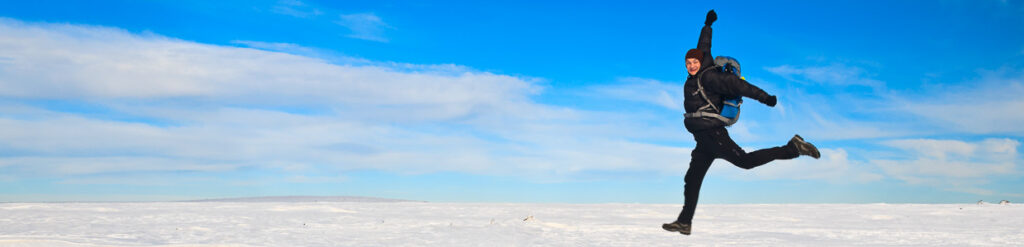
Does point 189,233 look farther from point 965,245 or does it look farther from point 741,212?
point 741,212

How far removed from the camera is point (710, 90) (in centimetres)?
641

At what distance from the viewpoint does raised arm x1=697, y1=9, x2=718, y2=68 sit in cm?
662

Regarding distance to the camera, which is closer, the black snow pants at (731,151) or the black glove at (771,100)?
the black glove at (771,100)

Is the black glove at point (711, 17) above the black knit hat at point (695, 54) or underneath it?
above

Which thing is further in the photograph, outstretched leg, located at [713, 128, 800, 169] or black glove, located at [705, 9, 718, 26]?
black glove, located at [705, 9, 718, 26]

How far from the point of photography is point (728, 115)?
21.1 feet

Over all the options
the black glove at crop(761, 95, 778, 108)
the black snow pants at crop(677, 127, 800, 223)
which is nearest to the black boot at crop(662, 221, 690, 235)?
the black snow pants at crop(677, 127, 800, 223)

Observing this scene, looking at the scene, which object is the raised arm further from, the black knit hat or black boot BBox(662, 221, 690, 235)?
black boot BBox(662, 221, 690, 235)

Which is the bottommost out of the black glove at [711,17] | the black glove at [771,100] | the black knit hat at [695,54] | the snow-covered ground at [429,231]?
the snow-covered ground at [429,231]

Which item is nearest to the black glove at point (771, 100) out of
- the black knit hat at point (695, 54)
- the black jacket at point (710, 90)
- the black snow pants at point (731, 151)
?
the black jacket at point (710, 90)

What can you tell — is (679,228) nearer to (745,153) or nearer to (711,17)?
(745,153)

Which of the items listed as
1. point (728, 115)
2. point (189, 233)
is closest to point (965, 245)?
point (728, 115)

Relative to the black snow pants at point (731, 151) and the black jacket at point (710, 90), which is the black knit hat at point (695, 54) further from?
the black snow pants at point (731, 151)

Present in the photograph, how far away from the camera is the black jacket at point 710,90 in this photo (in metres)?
6.20
